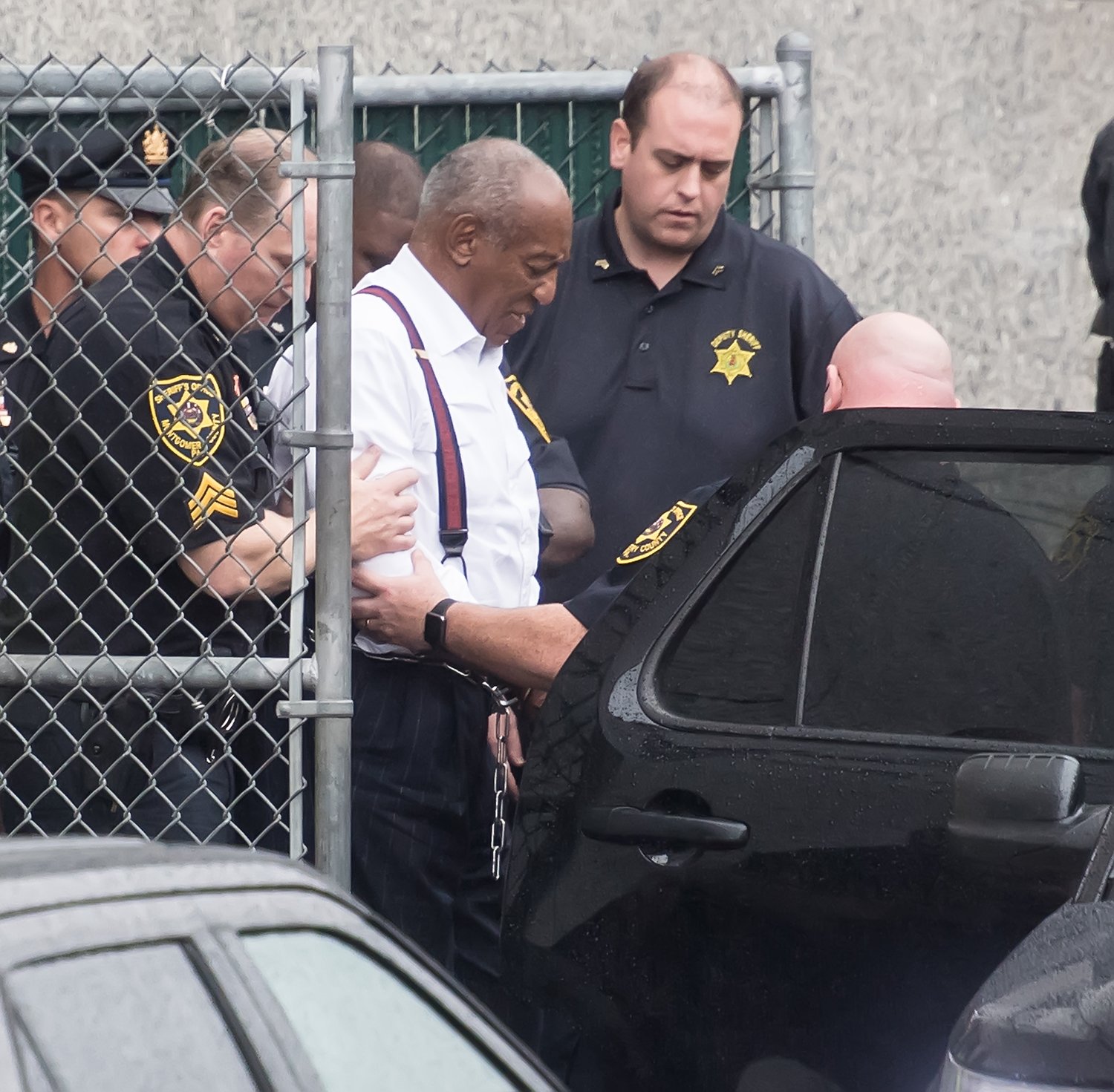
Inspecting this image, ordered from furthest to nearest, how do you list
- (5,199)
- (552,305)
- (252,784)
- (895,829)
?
1. (5,199)
2. (552,305)
3. (252,784)
4. (895,829)

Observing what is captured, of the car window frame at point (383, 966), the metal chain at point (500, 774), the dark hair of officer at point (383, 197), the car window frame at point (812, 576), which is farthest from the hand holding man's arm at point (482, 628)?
the car window frame at point (383, 966)

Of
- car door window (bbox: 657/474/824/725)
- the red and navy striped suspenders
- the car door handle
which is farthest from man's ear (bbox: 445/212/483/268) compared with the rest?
the car door handle

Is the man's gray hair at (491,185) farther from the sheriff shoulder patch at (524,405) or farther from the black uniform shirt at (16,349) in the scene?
the black uniform shirt at (16,349)

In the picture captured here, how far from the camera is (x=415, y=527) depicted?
11.4 feet

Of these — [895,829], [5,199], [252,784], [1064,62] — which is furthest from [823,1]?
[895,829]

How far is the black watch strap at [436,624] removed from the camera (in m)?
3.31

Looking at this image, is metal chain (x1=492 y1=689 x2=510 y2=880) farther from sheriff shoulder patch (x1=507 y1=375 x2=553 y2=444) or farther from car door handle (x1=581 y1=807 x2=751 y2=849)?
car door handle (x1=581 y1=807 x2=751 y2=849)

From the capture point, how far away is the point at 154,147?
354 centimetres

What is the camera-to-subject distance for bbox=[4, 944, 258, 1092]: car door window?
1.20 meters

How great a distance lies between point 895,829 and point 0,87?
1985 millimetres

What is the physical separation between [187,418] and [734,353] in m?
1.28

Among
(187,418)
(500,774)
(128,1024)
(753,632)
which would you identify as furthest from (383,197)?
(128,1024)

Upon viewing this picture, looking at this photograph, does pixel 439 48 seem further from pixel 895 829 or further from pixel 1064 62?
pixel 895 829

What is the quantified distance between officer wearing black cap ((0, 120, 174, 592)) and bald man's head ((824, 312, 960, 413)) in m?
1.25
